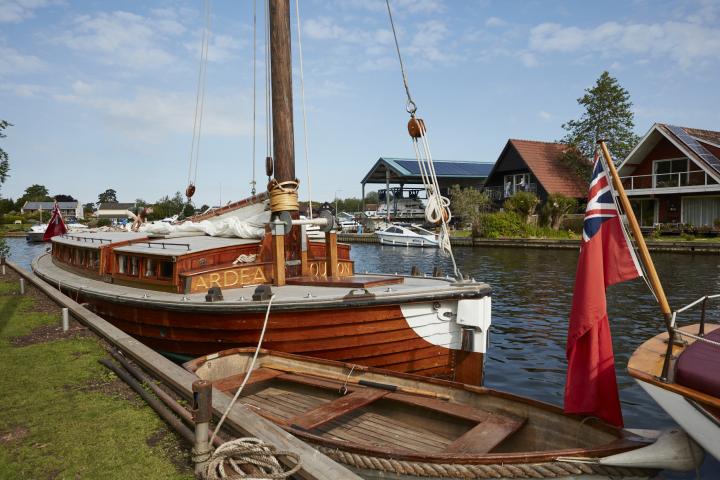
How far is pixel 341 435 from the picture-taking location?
252 inches

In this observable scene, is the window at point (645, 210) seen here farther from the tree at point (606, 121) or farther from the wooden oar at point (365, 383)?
the wooden oar at point (365, 383)

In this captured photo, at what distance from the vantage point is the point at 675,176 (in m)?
37.3

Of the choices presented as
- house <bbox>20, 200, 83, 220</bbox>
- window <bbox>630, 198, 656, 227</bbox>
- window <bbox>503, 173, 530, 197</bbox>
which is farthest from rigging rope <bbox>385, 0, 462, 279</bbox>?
house <bbox>20, 200, 83, 220</bbox>

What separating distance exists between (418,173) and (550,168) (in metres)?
14.9

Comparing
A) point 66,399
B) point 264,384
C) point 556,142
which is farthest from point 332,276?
point 556,142

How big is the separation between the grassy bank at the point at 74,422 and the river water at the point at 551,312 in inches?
187

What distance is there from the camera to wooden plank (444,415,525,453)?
17.9 ft

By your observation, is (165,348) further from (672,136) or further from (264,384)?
(672,136)

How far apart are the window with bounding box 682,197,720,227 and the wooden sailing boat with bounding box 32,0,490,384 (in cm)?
3402

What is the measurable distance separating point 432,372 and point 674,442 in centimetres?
409

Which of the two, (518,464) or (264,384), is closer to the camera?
(518,464)

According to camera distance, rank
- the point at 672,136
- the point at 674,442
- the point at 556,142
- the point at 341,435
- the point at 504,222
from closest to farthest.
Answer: the point at 674,442 → the point at 341,435 → the point at 672,136 → the point at 504,222 → the point at 556,142

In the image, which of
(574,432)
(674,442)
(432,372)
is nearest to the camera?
(674,442)

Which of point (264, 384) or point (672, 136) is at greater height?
point (672, 136)
